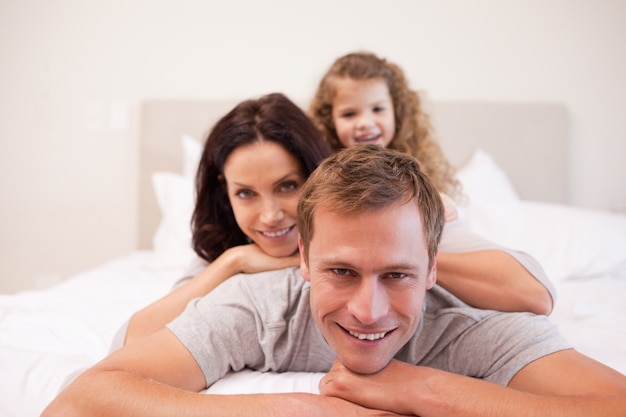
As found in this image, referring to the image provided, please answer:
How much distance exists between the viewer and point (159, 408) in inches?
33.9

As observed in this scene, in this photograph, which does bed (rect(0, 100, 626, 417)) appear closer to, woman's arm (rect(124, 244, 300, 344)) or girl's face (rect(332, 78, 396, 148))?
woman's arm (rect(124, 244, 300, 344))

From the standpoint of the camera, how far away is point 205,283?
52.8 inches

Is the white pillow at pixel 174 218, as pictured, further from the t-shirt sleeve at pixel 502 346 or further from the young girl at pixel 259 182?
the t-shirt sleeve at pixel 502 346

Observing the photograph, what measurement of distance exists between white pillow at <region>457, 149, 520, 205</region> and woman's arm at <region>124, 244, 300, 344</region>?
136 cm

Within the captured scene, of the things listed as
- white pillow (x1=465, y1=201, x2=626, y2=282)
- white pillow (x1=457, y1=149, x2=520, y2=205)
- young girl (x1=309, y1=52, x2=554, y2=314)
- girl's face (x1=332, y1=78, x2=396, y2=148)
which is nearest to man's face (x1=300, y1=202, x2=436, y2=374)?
young girl (x1=309, y1=52, x2=554, y2=314)

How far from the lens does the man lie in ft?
2.87

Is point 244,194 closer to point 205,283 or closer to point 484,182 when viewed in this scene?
point 205,283

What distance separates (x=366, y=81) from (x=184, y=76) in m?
1.42

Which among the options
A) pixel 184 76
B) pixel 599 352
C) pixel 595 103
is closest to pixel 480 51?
pixel 595 103

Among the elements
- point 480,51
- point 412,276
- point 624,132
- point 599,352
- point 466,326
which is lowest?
point 599,352

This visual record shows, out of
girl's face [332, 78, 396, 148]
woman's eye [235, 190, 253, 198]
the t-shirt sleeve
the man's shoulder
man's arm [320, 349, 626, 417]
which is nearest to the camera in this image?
man's arm [320, 349, 626, 417]

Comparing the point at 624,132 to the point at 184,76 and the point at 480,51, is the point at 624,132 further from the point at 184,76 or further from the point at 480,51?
the point at 184,76

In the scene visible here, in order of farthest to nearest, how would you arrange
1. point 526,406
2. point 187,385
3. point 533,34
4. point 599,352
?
point 533,34 < point 599,352 < point 187,385 < point 526,406

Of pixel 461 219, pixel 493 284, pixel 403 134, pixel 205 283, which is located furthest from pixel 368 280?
pixel 403 134
